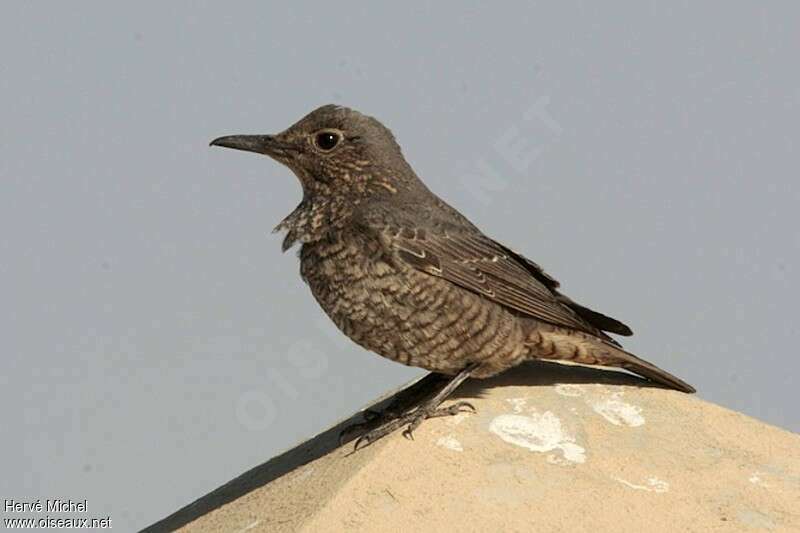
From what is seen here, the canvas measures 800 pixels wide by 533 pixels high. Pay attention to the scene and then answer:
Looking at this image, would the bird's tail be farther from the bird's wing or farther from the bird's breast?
the bird's breast

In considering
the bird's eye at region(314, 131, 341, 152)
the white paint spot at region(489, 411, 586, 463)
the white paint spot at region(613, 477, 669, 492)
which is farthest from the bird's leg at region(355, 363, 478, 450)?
the bird's eye at region(314, 131, 341, 152)

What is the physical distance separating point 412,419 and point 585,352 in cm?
169

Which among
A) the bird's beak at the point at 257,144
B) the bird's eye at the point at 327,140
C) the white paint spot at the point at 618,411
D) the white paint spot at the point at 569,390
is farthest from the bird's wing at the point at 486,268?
the bird's beak at the point at 257,144

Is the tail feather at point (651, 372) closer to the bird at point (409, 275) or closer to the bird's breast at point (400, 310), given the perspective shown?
the bird at point (409, 275)

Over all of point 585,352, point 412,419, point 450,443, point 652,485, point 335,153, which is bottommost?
point 652,485

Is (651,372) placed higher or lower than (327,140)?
lower

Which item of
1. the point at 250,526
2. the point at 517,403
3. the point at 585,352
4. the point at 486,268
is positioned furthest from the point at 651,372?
the point at 250,526

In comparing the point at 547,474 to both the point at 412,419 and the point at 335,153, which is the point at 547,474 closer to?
the point at 412,419

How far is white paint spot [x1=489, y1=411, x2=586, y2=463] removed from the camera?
8.95 m

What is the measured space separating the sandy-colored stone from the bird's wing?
561mm

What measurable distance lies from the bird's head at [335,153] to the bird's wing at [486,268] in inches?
19.3

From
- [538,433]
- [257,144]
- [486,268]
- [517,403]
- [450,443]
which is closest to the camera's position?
[450,443]

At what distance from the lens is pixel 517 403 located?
9.50 m

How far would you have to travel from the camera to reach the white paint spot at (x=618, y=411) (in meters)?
9.47
